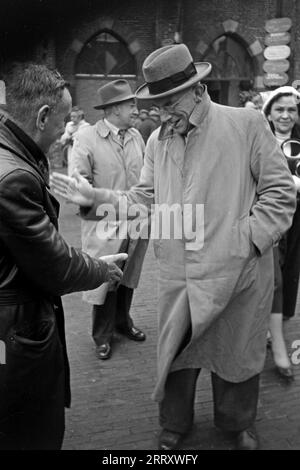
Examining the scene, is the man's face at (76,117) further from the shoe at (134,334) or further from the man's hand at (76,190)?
the man's hand at (76,190)

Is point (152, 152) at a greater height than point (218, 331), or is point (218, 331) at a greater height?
point (152, 152)

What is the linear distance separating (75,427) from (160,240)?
1297 mm

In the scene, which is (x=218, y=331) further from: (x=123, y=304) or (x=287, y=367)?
(x=123, y=304)

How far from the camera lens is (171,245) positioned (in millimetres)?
2740

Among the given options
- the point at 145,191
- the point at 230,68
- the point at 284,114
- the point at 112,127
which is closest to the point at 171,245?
the point at 145,191

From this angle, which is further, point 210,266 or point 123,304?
point 123,304

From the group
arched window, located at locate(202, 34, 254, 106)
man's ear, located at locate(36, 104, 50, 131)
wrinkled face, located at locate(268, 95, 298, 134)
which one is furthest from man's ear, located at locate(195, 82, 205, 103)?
arched window, located at locate(202, 34, 254, 106)

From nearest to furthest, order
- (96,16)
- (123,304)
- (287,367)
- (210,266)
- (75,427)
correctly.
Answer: (210,266), (75,427), (287,367), (123,304), (96,16)

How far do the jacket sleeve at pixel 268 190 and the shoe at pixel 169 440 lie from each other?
1.17 m

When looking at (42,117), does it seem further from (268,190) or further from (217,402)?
(217,402)

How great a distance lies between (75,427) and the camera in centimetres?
322

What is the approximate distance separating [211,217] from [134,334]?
2.16 metres

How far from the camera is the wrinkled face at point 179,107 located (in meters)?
2.64
